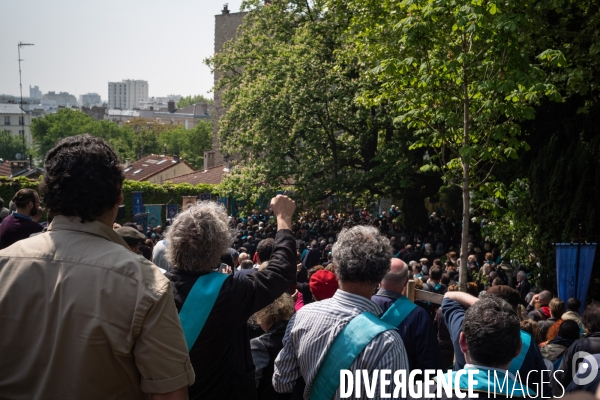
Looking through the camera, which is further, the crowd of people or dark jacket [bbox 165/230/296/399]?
dark jacket [bbox 165/230/296/399]

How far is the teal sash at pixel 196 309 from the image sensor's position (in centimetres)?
328

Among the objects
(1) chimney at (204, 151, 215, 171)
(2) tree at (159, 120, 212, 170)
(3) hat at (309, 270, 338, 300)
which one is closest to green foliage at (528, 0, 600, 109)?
(3) hat at (309, 270, 338, 300)

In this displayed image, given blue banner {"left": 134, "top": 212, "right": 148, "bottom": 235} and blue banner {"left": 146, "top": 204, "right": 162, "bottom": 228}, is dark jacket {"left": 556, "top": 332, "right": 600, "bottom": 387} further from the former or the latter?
blue banner {"left": 146, "top": 204, "right": 162, "bottom": 228}

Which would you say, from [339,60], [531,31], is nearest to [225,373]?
[531,31]

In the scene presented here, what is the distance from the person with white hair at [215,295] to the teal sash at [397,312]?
3.68 feet

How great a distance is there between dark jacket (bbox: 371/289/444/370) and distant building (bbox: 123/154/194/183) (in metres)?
54.2

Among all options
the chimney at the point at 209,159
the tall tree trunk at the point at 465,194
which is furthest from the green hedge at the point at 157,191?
the tall tree trunk at the point at 465,194

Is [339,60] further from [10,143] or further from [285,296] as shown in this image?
[10,143]

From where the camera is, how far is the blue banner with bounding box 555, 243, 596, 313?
11.1 metres

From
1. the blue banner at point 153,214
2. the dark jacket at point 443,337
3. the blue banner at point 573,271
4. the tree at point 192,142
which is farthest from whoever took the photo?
the tree at point 192,142

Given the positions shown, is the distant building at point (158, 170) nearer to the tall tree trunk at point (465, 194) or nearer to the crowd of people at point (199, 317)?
the tall tree trunk at point (465, 194)

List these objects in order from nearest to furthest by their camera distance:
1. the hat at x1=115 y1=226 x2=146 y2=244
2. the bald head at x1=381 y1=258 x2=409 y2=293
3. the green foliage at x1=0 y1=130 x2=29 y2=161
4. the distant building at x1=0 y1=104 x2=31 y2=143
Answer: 1. the bald head at x1=381 y1=258 x2=409 y2=293
2. the hat at x1=115 y1=226 x2=146 y2=244
3. the green foliage at x1=0 y1=130 x2=29 y2=161
4. the distant building at x1=0 y1=104 x2=31 y2=143

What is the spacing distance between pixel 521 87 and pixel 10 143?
133 metres

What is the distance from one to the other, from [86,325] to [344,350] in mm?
1394
